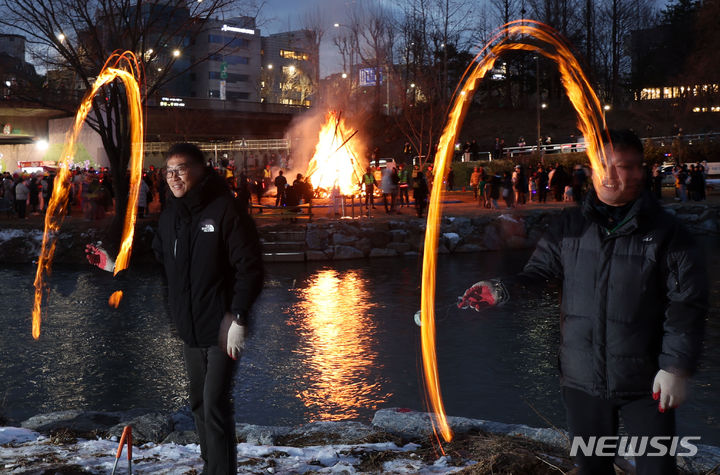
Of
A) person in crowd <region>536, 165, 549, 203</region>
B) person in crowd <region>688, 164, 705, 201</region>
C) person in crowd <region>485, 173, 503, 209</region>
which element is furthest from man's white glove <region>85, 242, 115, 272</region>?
person in crowd <region>688, 164, 705, 201</region>

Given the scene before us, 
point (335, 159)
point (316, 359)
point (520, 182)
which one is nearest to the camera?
point (316, 359)

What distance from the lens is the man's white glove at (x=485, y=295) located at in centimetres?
352

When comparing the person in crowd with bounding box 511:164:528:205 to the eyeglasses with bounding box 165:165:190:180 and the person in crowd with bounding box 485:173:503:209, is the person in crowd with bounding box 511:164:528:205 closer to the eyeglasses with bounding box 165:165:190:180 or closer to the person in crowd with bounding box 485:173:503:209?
the person in crowd with bounding box 485:173:503:209

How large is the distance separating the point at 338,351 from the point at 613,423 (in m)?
A: 6.82

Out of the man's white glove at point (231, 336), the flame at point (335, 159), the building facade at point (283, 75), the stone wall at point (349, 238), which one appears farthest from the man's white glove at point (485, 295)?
the building facade at point (283, 75)

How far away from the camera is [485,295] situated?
358 cm

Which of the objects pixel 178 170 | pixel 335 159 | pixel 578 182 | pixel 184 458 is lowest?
pixel 184 458

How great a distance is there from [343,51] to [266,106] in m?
9.74

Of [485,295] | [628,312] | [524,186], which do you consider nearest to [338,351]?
[485,295]

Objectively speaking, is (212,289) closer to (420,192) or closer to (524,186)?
(420,192)

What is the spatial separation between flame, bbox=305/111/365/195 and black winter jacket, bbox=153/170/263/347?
1234 inches

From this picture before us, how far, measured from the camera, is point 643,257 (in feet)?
10.3

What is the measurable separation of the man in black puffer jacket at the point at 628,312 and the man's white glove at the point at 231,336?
1.84 meters

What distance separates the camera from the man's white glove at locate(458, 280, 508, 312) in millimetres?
3516
